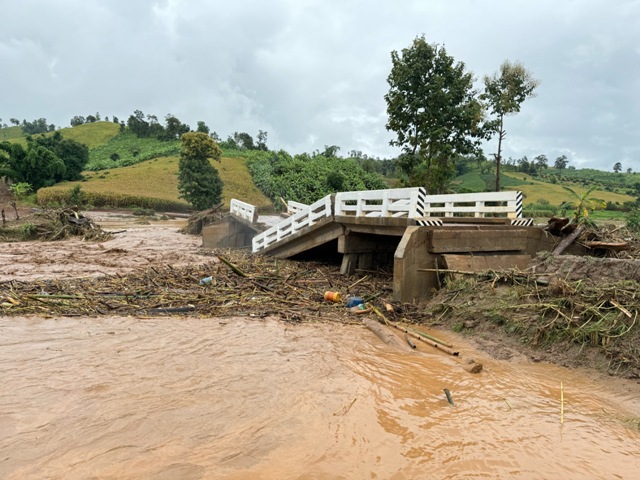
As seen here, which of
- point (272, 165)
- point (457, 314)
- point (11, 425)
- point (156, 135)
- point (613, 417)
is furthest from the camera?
point (156, 135)

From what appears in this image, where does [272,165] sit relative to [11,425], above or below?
above

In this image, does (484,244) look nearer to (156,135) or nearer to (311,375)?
(311,375)

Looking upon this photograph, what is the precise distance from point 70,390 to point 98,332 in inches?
88.2

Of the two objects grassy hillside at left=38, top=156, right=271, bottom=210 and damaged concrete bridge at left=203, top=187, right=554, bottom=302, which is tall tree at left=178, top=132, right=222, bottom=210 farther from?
damaged concrete bridge at left=203, top=187, right=554, bottom=302

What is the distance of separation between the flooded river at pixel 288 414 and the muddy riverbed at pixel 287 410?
0.02 meters

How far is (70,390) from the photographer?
4.68 metres

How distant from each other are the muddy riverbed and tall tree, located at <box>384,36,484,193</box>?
55.7 feet

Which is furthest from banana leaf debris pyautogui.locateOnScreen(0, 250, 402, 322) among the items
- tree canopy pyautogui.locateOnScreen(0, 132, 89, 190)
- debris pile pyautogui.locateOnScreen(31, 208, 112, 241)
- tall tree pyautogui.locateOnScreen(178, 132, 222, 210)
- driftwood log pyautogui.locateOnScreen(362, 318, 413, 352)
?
tree canopy pyautogui.locateOnScreen(0, 132, 89, 190)

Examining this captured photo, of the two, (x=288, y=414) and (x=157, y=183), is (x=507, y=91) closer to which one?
(x=288, y=414)

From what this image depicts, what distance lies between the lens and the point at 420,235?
29.3 feet

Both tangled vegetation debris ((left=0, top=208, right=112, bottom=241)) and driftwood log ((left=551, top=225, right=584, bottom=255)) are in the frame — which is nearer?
driftwood log ((left=551, top=225, right=584, bottom=255))

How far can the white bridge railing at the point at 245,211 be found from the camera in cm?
1962

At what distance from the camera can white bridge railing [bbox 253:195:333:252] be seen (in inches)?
484

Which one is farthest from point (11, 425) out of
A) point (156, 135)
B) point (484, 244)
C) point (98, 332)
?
point (156, 135)
